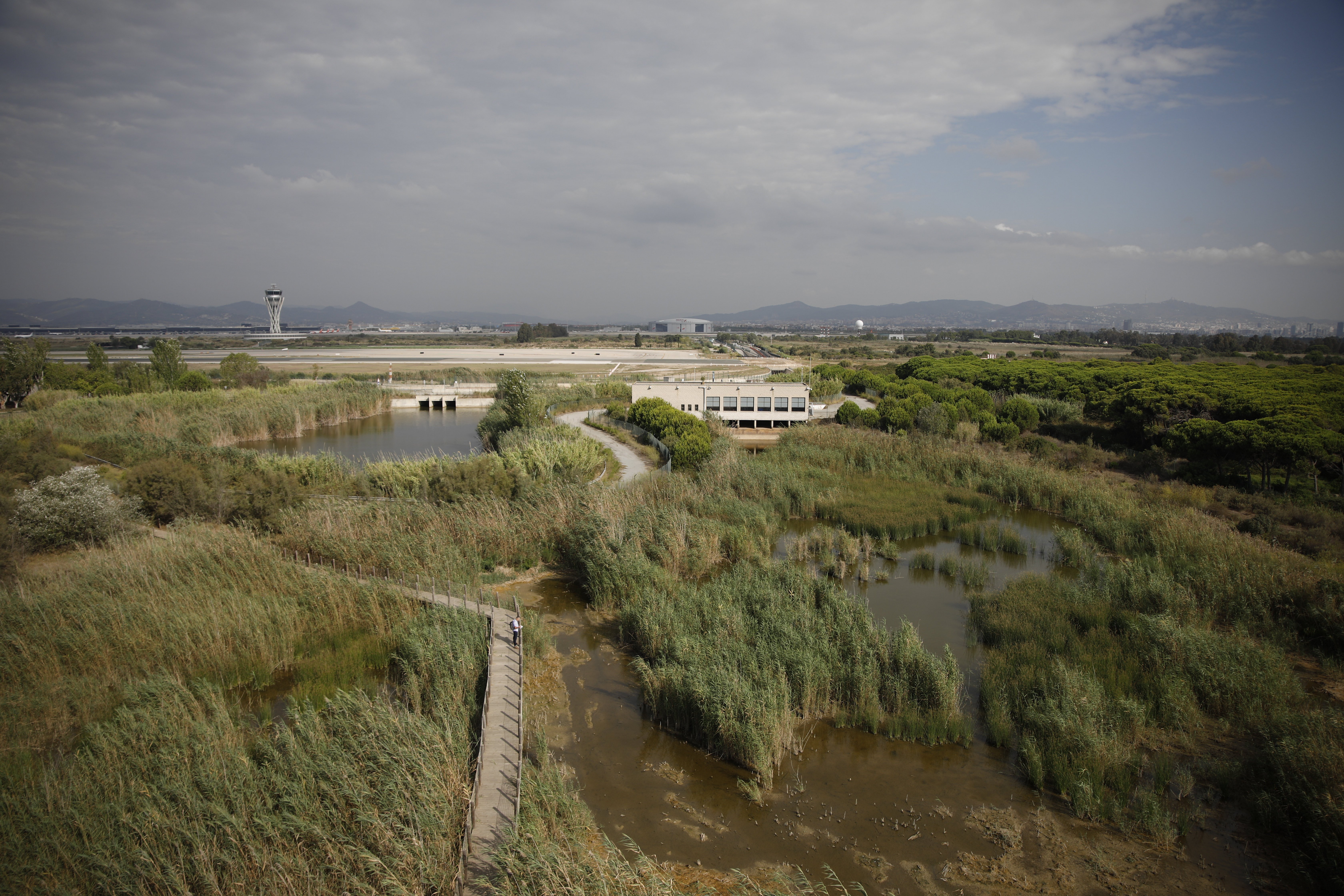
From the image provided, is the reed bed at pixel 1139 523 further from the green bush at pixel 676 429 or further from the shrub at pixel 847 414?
the green bush at pixel 676 429

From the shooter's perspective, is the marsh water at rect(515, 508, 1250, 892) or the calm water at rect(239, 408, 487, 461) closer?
the marsh water at rect(515, 508, 1250, 892)

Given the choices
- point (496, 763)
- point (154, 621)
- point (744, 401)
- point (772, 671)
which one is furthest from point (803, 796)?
point (744, 401)

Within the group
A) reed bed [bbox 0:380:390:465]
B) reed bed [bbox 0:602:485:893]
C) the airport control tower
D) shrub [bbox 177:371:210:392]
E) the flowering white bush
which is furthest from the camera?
the airport control tower

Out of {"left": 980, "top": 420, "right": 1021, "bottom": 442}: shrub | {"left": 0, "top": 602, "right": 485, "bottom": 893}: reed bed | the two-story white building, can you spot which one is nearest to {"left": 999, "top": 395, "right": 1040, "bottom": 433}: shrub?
{"left": 980, "top": 420, "right": 1021, "bottom": 442}: shrub

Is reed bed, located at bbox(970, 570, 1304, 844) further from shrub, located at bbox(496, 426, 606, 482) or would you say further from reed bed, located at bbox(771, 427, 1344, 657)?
shrub, located at bbox(496, 426, 606, 482)

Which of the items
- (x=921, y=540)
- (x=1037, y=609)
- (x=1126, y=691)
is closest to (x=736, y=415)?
(x=921, y=540)
